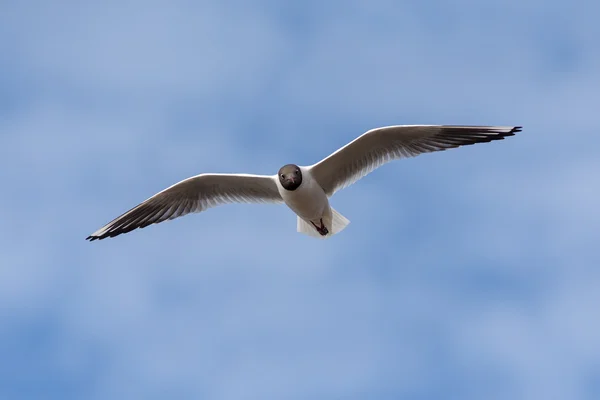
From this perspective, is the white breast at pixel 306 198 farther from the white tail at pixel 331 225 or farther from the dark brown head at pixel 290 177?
the white tail at pixel 331 225

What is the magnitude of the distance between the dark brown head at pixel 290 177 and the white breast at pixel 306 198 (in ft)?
0.27

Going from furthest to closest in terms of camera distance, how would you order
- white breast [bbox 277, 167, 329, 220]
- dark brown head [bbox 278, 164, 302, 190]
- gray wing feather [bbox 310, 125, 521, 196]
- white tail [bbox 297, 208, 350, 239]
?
white tail [bbox 297, 208, 350, 239]
gray wing feather [bbox 310, 125, 521, 196]
white breast [bbox 277, 167, 329, 220]
dark brown head [bbox 278, 164, 302, 190]

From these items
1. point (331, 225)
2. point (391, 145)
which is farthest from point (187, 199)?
point (391, 145)

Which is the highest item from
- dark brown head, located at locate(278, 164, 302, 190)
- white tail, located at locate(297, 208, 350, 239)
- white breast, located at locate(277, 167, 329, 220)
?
dark brown head, located at locate(278, 164, 302, 190)

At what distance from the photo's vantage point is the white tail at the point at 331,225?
590 inches

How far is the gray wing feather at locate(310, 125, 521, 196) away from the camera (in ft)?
47.0

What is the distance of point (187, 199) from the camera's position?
1548cm

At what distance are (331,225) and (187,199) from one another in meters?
1.98

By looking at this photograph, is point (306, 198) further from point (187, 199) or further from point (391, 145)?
point (187, 199)

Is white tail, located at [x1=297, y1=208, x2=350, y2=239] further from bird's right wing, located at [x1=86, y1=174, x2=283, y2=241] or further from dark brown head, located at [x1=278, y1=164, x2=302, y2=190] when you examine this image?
dark brown head, located at [x1=278, y1=164, x2=302, y2=190]

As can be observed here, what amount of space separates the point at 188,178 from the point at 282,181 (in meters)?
1.52

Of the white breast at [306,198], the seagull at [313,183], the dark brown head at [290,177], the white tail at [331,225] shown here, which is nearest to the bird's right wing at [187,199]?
the seagull at [313,183]

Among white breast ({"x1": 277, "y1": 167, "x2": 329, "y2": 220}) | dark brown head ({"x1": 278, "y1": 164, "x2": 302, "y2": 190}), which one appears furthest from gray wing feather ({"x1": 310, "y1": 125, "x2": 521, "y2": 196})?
dark brown head ({"x1": 278, "y1": 164, "x2": 302, "y2": 190})

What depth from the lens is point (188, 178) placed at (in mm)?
15062
